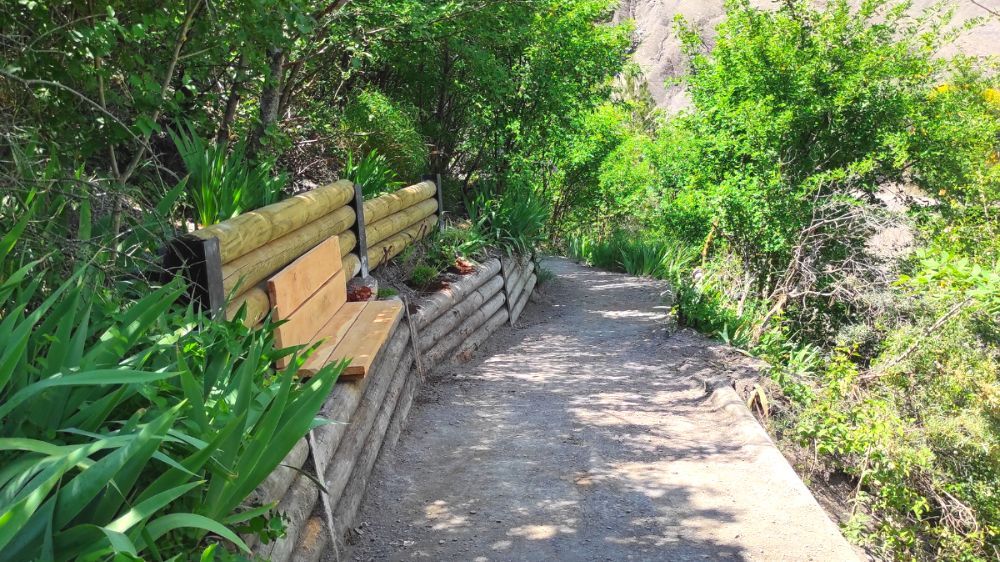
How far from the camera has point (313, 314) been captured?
16.2 feet

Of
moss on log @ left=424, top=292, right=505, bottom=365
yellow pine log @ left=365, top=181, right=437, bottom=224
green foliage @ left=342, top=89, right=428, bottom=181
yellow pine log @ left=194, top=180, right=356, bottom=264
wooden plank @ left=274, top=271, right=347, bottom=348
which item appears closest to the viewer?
yellow pine log @ left=194, top=180, right=356, bottom=264

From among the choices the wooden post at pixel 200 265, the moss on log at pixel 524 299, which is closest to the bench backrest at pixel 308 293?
the wooden post at pixel 200 265

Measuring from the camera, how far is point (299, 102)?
880 cm

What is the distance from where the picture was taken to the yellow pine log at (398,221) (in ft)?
24.0

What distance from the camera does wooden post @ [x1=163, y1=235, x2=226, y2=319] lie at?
363cm

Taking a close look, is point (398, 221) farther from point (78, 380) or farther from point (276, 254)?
point (78, 380)

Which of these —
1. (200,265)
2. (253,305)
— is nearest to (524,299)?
(253,305)

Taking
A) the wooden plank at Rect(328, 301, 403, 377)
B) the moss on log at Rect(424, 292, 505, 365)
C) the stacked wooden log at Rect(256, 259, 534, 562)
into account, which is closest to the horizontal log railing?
the wooden plank at Rect(328, 301, 403, 377)

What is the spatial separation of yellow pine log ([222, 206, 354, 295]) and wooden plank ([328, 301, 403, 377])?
0.57 metres

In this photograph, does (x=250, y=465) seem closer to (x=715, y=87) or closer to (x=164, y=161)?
(x=164, y=161)

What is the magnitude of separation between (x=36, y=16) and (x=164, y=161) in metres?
3.05

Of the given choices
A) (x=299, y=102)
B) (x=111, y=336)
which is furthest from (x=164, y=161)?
(x=111, y=336)

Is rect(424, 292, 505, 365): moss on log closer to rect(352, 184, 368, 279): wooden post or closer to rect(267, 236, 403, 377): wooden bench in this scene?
rect(352, 184, 368, 279): wooden post

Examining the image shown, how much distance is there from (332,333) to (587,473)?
1.71m
